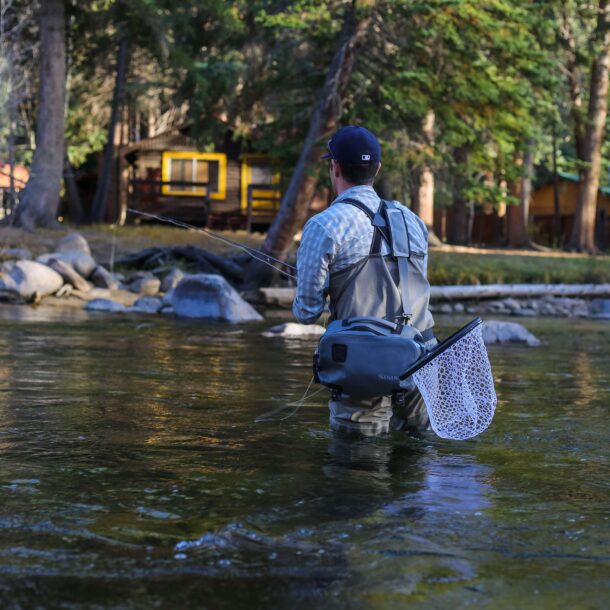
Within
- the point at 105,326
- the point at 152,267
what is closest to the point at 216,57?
the point at 152,267

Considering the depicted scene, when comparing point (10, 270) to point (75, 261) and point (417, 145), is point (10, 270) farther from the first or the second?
point (417, 145)

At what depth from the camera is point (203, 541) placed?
4070 mm

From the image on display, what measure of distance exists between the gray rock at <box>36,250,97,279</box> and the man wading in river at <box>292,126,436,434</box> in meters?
17.6

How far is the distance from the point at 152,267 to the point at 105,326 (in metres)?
10.8

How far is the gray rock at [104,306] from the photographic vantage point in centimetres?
1925

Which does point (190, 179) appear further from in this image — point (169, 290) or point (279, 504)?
point (279, 504)

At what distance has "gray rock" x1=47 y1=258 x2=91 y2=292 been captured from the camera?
21.8m

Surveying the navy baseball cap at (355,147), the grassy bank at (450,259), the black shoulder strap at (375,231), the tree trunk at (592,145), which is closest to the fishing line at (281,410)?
the black shoulder strap at (375,231)

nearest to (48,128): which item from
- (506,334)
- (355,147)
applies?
(506,334)

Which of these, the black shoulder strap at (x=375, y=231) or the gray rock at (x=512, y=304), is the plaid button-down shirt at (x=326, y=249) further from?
the gray rock at (x=512, y=304)

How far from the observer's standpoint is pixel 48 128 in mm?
30688

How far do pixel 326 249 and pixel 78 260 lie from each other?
59.2ft

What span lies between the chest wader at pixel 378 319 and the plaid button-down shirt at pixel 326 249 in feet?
0.16

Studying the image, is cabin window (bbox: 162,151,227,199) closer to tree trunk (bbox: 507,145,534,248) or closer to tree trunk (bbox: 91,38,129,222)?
tree trunk (bbox: 91,38,129,222)
